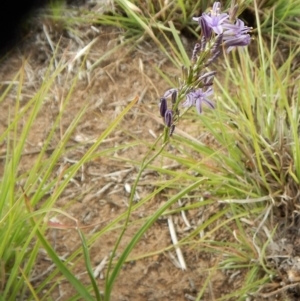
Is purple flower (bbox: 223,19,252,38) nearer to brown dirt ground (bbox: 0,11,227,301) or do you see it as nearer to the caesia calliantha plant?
the caesia calliantha plant

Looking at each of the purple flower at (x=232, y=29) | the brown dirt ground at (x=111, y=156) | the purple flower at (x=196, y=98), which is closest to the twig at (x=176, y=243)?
the brown dirt ground at (x=111, y=156)

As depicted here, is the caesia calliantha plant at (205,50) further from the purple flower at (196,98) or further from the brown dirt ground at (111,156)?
the brown dirt ground at (111,156)

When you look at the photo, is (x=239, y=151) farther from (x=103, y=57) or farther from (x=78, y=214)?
(x=103, y=57)

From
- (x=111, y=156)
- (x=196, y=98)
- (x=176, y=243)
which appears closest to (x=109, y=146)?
(x=111, y=156)

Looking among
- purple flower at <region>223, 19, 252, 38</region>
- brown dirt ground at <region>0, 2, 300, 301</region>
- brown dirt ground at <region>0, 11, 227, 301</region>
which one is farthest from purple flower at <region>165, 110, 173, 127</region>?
brown dirt ground at <region>0, 11, 227, 301</region>

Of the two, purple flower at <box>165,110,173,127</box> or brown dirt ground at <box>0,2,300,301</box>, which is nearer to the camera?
purple flower at <box>165,110,173,127</box>

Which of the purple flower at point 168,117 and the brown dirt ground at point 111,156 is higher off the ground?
the purple flower at point 168,117

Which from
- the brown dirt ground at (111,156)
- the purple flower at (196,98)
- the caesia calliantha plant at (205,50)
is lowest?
the brown dirt ground at (111,156)

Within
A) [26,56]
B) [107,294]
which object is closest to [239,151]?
[107,294]

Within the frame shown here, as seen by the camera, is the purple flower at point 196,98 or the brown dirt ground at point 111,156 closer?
the purple flower at point 196,98

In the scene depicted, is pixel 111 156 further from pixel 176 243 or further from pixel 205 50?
pixel 205 50
